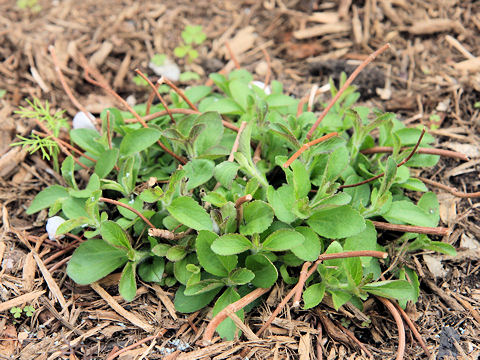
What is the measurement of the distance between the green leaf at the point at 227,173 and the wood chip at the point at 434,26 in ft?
6.18

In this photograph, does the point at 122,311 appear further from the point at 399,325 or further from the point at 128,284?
the point at 399,325

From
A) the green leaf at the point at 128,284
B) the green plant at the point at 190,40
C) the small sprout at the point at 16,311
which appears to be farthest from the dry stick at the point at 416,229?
the green plant at the point at 190,40

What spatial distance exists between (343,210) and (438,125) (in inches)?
44.6

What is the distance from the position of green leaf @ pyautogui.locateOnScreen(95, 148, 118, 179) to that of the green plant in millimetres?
1235

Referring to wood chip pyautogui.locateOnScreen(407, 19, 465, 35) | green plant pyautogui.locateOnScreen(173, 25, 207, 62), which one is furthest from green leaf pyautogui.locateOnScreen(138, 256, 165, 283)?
wood chip pyautogui.locateOnScreen(407, 19, 465, 35)

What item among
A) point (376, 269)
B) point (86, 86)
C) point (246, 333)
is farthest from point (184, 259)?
point (86, 86)

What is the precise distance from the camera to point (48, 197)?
194 centimetres

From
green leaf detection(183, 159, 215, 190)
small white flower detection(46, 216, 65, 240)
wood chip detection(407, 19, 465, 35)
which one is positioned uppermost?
wood chip detection(407, 19, 465, 35)

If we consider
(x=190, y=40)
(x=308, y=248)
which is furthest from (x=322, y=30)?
(x=308, y=248)

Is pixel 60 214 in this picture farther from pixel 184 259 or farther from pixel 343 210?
pixel 343 210

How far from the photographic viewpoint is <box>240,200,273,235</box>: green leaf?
5.34 feet

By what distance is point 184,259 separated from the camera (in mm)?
1791

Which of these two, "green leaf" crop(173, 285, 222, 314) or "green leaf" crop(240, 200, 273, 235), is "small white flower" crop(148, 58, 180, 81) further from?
"green leaf" crop(173, 285, 222, 314)

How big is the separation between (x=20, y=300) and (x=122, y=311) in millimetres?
430
